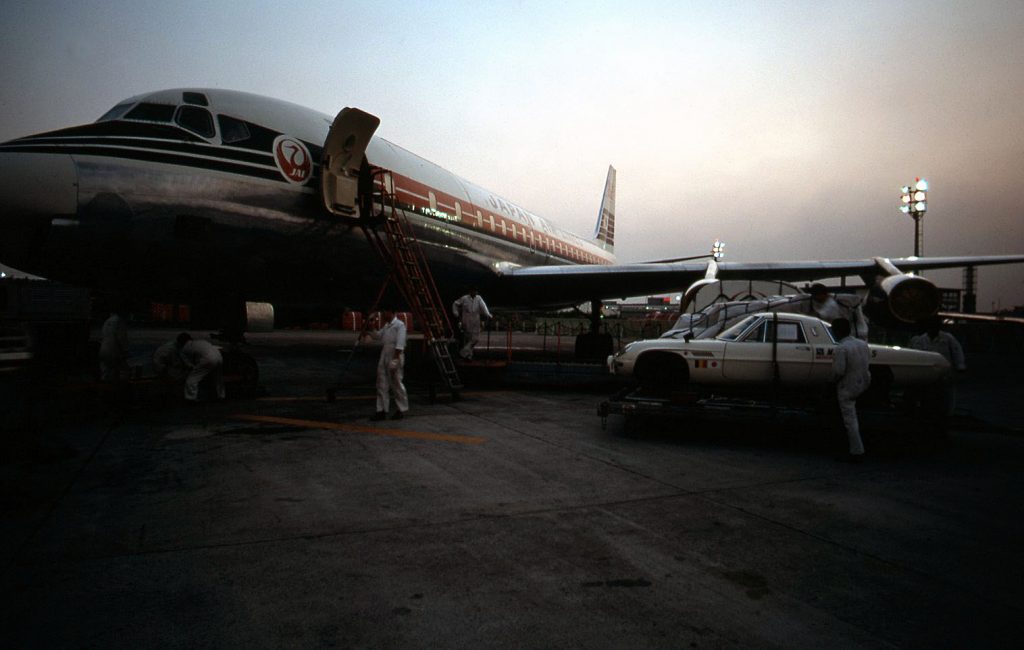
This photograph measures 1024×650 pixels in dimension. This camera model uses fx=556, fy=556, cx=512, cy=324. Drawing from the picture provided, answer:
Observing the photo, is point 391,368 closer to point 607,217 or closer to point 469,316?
point 469,316

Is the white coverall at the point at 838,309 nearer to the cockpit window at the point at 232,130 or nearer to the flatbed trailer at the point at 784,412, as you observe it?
the flatbed trailer at the point at 784,412

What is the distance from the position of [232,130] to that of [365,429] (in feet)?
15.4

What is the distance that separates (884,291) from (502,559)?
928 cm

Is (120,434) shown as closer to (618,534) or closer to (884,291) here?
(618,534)

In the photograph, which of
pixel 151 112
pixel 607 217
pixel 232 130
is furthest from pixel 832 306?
pixel 607 217

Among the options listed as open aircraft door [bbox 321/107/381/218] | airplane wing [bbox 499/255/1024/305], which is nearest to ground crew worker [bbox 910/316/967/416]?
airplane wing [bbox 499/255/1024/305]

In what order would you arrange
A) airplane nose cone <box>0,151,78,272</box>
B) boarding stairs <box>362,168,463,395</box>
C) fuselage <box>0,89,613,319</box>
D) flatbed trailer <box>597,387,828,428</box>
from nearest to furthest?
airplane nose cone <box>0,151,78,272</box>
fuselage <box>0,89,613,319</box>
flatbed trailer <box>597,387,828,428</box>
boarding stairs <box>362,168,463,395</box>

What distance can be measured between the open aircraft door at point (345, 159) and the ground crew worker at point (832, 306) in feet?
24.6

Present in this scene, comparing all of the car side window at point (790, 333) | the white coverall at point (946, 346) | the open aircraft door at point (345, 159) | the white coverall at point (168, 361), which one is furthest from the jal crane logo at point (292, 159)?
the white coverall at point (946, 346)

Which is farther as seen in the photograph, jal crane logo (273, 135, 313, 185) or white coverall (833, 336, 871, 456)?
jal crane logo (273, 135, 313, 185)

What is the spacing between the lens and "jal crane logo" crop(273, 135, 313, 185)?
825 centimetres

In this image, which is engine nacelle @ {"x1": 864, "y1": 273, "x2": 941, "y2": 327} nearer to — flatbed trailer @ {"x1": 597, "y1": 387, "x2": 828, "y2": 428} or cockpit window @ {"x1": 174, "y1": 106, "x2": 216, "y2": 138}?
flatbed trailer @ {"x1": 597, "y1": 387, "x2": 828, "y2": 428}

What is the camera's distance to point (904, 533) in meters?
3.86

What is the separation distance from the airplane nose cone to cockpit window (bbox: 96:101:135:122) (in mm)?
1472
